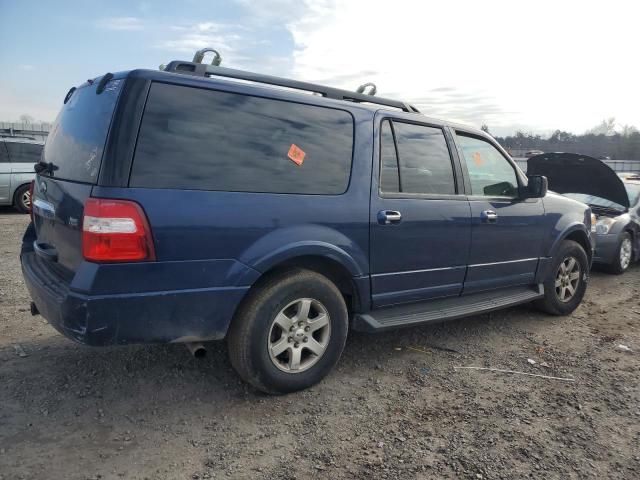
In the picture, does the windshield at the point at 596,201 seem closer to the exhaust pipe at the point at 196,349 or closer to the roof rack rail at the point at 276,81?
the roof rack rail at the point at 276,81

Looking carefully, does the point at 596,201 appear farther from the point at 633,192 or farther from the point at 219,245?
the point at 219,245

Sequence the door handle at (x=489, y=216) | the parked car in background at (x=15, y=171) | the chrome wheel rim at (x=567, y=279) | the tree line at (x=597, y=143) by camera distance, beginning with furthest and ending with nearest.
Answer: the tree line at (x=597, y=143) < the parked car in background at (x=15, y=171) < the chrome wheel rim at (x=567, y=279) < the door handle at (x=489, y=216)

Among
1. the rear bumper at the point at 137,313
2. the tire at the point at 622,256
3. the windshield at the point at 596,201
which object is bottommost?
the tire at the point at 622,256

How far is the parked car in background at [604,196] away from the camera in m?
7.27

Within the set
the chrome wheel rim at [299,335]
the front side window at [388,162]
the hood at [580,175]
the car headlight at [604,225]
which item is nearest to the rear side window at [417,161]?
the front side window at [388,162]

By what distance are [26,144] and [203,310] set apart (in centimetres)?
1019

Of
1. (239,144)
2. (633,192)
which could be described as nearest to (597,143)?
(633,192)

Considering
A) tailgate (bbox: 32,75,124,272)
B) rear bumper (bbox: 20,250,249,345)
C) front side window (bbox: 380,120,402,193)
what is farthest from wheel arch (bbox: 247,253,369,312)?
tailgate (bbox: 32,75,124,272)

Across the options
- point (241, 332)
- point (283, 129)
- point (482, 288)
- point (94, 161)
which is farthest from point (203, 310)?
point (482, 288)

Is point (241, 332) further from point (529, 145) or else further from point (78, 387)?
point (529, 145)

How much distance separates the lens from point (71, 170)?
291 cm

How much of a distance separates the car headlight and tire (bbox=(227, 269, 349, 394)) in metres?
5.60

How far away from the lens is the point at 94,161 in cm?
266

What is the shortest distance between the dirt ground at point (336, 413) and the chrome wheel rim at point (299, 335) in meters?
0.23
